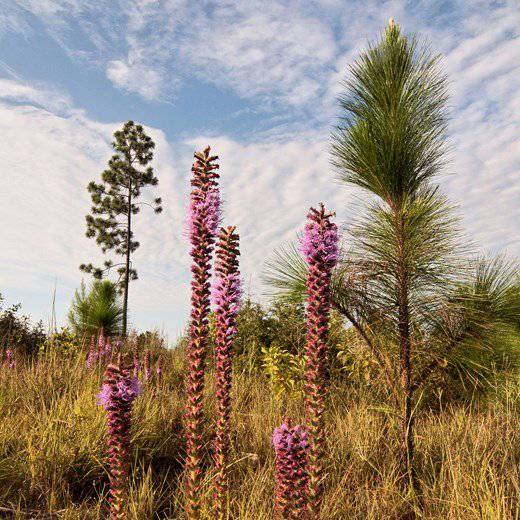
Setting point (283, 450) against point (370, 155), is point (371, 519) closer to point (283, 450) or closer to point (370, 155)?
point (283, 450)

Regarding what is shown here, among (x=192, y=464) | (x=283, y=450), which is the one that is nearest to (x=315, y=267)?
(x=283, y=450)

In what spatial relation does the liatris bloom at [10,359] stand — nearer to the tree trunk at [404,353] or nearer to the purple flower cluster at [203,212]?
the tree trunk at [404,353]

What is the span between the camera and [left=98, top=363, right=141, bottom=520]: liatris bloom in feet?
9.65

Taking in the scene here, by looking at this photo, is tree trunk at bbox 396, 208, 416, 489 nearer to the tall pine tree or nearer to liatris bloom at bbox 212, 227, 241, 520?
liatris bloom at bbox 212, 227, 241, 520

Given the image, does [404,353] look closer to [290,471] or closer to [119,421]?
[290,471]

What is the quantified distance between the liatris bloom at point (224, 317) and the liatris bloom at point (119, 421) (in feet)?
1.86

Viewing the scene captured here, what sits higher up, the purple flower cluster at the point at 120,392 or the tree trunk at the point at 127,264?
the tree trunk at the point at 127,264

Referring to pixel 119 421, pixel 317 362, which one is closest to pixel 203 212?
pixel 317 362

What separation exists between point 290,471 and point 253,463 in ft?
7.49

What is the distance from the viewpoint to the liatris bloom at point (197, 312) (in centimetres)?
294

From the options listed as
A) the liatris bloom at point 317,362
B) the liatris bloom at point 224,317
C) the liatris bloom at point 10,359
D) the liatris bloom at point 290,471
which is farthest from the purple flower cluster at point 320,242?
the liatris bloom at point 10,359

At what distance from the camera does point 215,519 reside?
3.20 metres

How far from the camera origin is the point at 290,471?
2814mm

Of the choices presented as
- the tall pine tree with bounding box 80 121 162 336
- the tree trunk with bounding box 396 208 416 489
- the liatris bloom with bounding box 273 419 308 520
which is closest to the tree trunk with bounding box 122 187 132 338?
the tall pine tree with bounding box 80 121 162 336
